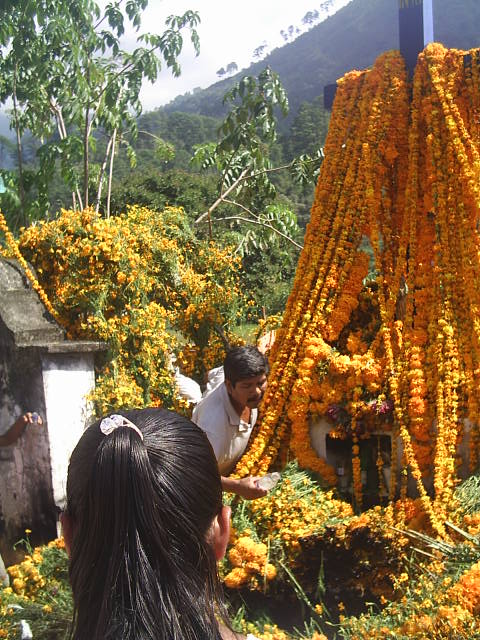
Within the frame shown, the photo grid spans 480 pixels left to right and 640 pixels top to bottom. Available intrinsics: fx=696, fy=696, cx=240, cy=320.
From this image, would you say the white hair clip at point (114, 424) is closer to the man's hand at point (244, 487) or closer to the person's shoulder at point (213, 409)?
the man's hand at point (244, 487)

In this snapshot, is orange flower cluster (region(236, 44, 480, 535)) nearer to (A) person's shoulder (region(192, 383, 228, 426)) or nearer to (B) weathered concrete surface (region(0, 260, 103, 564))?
(A) person's shoulder (region(192, 383, 228, 426))

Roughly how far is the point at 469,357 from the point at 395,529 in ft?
4.19

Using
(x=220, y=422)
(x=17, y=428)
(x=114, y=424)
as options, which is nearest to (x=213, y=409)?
(x=220, y=422)

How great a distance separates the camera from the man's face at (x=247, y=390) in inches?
162

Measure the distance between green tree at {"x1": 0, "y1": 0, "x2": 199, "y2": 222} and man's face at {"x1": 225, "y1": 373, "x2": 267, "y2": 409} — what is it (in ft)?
19.5

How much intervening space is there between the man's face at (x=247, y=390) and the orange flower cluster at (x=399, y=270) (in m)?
0.68

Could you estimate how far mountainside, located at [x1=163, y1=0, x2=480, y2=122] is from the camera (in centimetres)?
6806

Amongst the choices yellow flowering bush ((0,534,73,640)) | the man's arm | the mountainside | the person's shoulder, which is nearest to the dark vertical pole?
the person's shoulder

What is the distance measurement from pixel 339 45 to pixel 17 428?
8920 centimetres

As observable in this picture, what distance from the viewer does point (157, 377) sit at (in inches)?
253

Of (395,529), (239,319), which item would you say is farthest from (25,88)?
(395,529)

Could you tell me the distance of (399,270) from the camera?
4945 mm

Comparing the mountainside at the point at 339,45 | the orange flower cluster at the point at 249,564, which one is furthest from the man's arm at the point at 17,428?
Answer: the mountainside at the point at 339,45

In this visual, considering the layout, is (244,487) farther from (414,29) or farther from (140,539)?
(414,29)
